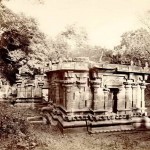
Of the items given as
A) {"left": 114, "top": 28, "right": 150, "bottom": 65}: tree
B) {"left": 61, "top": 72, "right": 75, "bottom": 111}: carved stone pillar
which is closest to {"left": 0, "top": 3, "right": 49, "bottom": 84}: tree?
{"left": 114, "top": 28, "right": 150, "bottom": 65}: tree

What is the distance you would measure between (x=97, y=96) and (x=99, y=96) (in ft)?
0.33

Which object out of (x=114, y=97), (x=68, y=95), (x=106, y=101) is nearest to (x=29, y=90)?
(x=68, y=95)

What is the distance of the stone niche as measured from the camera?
8914mm

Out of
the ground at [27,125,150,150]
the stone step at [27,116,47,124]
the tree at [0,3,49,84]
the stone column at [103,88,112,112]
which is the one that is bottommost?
the ground at [27,125,150,150]

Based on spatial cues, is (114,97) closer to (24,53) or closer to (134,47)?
(24,53)

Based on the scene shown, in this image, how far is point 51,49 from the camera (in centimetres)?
1950

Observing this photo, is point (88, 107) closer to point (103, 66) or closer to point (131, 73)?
point (103, 66)

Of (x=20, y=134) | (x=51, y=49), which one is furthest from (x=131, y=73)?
(x=51, y=49)

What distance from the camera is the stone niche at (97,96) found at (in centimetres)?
891

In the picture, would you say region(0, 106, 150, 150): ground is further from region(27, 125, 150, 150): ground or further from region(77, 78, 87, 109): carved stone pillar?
region(77, 78, 87, 109): carved stone pillar

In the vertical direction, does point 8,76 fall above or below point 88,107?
above

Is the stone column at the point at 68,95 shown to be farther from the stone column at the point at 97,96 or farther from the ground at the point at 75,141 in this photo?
the ground at the point at 75,141

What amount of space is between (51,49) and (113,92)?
430 inches

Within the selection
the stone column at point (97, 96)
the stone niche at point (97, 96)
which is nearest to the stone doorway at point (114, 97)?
the stone niche at point (97, 96)
